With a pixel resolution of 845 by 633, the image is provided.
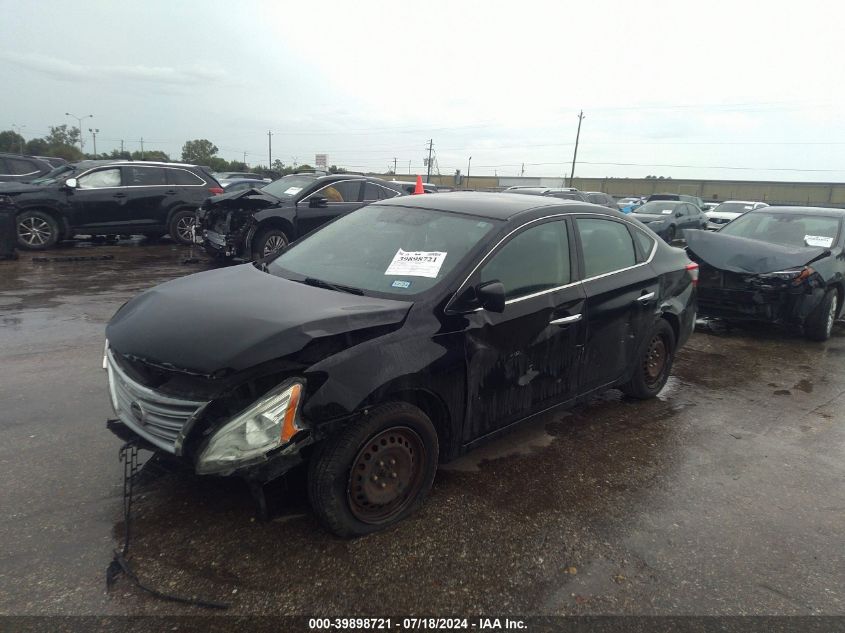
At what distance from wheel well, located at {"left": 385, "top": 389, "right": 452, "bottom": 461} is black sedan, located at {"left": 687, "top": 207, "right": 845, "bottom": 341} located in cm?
523

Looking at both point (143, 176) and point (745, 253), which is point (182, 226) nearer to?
point (143, 176)

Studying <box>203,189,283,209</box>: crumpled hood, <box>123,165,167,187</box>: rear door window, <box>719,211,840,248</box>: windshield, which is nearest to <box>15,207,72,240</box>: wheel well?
<box>123,165,167,187</box>: rear door window

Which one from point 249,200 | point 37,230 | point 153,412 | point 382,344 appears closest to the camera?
point 153,412

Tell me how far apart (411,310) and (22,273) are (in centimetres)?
892

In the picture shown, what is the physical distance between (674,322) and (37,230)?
1162cm

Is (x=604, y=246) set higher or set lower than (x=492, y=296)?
higher

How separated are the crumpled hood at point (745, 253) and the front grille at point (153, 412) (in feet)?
21.1

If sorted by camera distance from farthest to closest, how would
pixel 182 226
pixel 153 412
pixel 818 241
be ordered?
pixel 182 226
pixel 818 241
pixel 153 412

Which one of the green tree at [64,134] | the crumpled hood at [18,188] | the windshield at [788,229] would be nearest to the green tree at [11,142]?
the green tree at [64,134]

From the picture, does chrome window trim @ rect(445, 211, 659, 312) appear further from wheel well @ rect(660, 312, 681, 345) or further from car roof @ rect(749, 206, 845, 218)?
car roof @ rect(749, 206, 845, 218)

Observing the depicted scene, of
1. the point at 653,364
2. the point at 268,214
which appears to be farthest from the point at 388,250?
the point at 268,214

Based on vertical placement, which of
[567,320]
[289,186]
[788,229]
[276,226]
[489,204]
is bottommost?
[276,226]

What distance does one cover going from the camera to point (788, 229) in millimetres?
7828

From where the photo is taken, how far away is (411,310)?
119 inches
